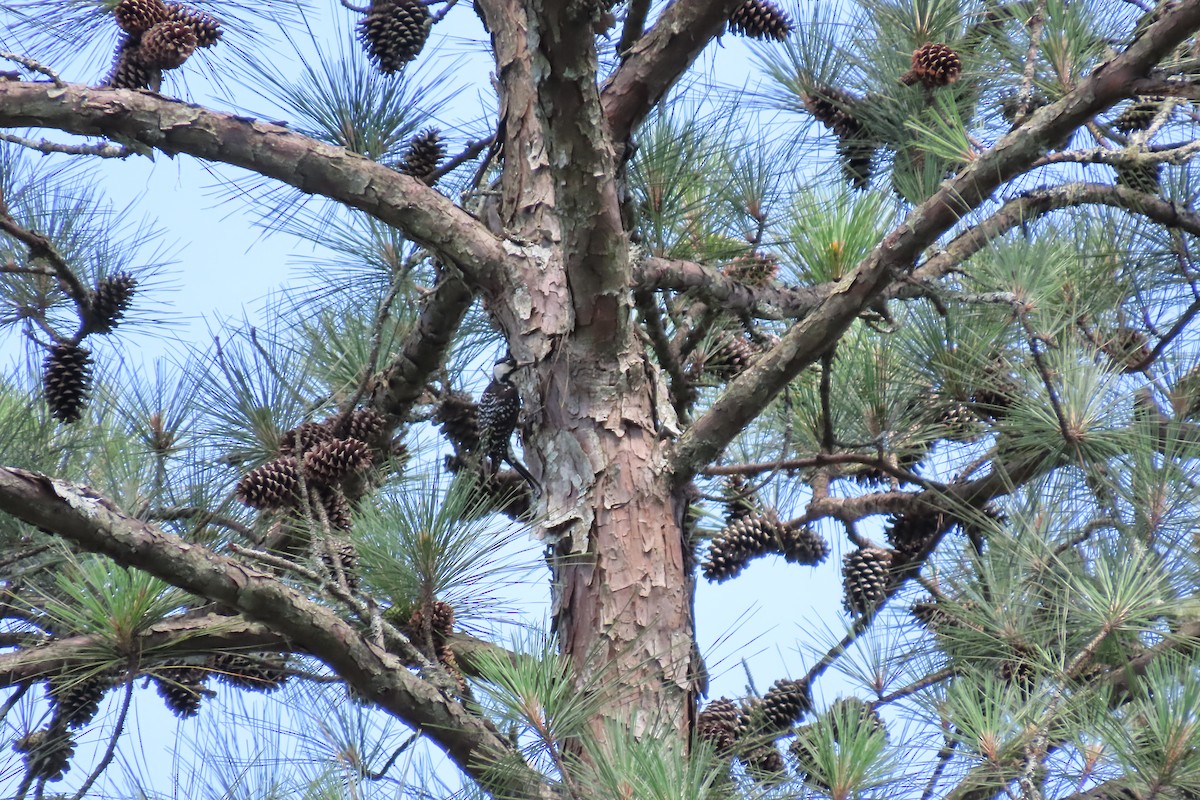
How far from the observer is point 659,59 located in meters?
1.72

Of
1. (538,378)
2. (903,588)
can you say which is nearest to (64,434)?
(538,378)

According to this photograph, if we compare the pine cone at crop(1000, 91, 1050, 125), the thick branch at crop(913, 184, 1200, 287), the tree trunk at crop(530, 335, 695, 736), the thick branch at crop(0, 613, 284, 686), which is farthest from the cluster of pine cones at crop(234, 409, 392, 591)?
the pine cone at crop(1000, 91, 1050, 125)

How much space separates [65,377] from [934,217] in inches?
56.0

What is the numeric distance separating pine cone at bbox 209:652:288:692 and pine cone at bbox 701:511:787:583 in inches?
29.8

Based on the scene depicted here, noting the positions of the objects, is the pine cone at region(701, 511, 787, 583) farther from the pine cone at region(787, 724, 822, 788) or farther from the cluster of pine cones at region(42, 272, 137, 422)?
the cluster of pine cones at region(42, 272, 137, 422)

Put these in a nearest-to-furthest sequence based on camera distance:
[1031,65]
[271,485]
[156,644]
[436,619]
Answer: [156,644], [436,619], [271,485], [1031,65]

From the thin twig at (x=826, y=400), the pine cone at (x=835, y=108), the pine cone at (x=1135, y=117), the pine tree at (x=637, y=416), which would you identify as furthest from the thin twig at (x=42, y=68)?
the pine cone at (x=1135, y=117)

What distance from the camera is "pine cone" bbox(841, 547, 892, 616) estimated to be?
2043 mm

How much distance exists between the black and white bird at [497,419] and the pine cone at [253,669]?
387mm

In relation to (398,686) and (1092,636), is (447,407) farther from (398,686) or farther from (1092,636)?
(1092,636)

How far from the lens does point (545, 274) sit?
5.73 ft

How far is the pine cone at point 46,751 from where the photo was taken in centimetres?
157

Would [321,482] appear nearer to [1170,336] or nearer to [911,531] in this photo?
[911,531]

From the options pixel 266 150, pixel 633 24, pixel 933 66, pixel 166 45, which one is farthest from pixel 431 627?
pixel 933 66
